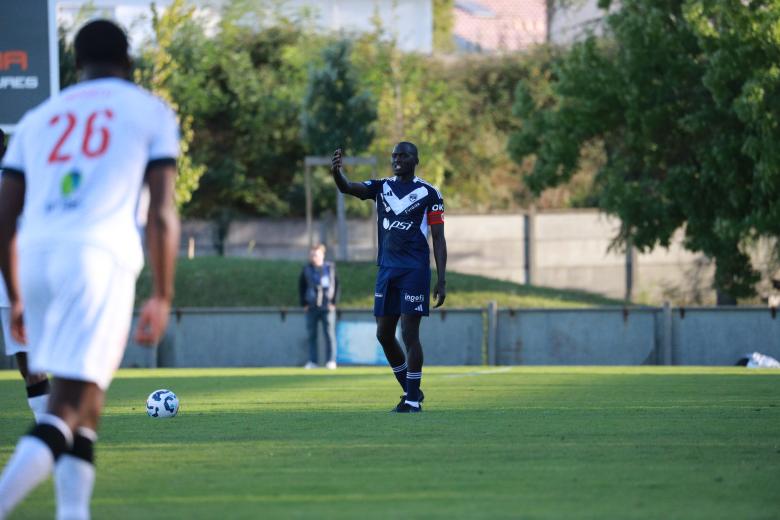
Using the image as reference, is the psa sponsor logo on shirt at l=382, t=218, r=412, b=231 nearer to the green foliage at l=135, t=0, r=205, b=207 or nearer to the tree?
the tree

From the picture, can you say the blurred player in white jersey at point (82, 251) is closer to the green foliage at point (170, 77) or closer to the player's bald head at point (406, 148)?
the player's bald head at point (406, 148)

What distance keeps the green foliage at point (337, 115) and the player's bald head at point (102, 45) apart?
26844mm

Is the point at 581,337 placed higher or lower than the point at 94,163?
lower

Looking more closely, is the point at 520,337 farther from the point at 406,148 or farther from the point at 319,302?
the point at 406,148

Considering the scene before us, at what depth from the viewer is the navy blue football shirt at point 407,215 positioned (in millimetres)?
11648

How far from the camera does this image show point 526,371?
65.3 feet

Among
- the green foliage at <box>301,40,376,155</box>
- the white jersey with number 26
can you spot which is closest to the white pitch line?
the green foliage at <box>301,40,376,155</box>

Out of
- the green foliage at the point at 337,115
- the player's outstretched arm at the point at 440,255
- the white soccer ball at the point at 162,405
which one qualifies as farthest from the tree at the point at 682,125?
the white soccer ball at the point at 162,405

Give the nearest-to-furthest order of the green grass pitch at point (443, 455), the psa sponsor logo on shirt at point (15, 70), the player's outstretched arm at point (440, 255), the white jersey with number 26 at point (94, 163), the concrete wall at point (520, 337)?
1. the white jersey with number 26 at point (94, 163)
2. the green grass pitch at point (443, 455)
3. the player's outstretched arm at point (440, 255)
4. the psa sponsor logo on shirt at point (15, 70)
5. the concrete wall at point (520, 337)

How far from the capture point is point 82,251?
5316mm

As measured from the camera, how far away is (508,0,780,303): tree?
26.2 m

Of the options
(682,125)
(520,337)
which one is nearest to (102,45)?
(520,337)

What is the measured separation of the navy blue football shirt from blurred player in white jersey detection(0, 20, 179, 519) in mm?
6071

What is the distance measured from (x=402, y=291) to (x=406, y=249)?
358mm
